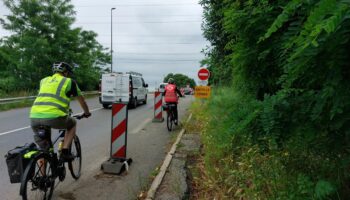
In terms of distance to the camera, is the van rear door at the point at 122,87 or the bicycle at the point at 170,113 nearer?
the bicycle at the point at 170,113

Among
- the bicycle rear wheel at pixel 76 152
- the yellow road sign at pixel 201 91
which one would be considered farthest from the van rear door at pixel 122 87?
the bicycle rear wheel at pixel 76 152

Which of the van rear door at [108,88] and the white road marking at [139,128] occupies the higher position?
the van rear door at [108,88]

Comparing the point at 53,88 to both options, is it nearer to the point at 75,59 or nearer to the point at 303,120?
the point at 303,120

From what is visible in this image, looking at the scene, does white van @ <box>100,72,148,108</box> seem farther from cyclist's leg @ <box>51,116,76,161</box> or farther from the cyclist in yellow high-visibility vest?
the cyclist in yellow high-visibility vest

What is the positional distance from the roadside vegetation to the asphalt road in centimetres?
141

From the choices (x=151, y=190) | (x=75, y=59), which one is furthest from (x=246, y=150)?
(x=75, y=59)

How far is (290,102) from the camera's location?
329 cm

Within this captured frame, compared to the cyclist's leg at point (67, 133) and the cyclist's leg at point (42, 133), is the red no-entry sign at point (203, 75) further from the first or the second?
the cyclist's leg at point (42, 133)

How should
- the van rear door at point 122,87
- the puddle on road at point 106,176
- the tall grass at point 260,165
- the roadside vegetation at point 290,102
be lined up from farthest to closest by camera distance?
the van rear door at point 122,87 < the puddle on road at point 106,176 < the tall grass at point 260,165 < the roadside vegetation at point 290,102

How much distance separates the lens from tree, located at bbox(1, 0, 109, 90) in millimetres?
28872

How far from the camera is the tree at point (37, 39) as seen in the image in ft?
94.7

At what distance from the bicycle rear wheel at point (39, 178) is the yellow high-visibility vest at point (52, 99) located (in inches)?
25.2

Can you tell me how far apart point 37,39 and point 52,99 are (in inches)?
1014

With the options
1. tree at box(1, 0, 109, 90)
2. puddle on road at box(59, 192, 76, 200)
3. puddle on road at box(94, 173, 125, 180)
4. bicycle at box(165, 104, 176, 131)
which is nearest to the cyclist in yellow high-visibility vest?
puddle on road at box(59, 192, 76, 200)
